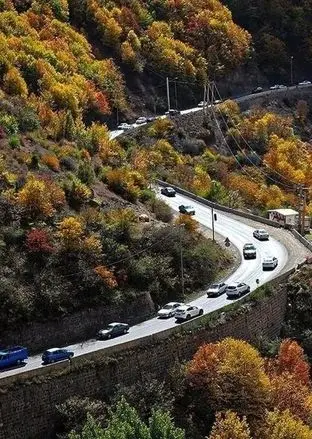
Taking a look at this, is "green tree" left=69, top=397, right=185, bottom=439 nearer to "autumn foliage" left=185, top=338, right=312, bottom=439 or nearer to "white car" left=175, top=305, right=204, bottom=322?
"autumn foliage" left=185, top=338, right=312, bottom=439

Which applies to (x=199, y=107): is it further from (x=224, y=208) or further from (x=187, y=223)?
(x=187, y=223)

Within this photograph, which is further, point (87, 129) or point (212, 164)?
point (212, 164)

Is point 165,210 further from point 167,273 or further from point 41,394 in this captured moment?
point 41,394

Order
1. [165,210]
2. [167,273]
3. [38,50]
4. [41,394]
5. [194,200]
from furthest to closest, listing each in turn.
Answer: [38,50] < [194,200] < [165,210] < [167,273] < [41,394]

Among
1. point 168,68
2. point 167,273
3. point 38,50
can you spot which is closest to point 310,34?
point 168,68

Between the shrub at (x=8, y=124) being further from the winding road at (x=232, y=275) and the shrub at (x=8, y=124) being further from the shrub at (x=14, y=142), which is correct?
the winding road at (x=232, y=275)

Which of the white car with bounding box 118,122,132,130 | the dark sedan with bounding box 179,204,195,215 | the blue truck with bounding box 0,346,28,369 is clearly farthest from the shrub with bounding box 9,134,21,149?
the white car with bounding box 118,122,132,130
